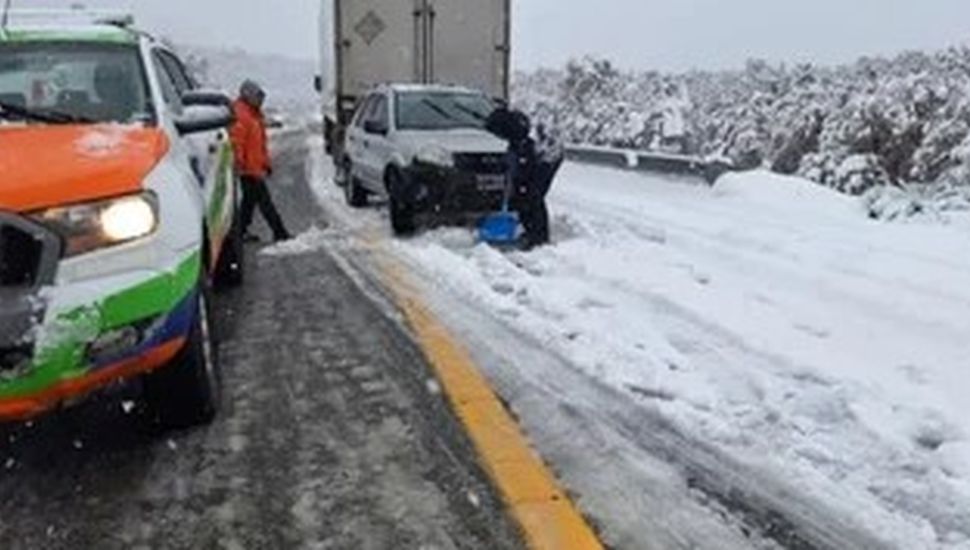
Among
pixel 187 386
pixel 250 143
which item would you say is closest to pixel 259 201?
pixel 250 143

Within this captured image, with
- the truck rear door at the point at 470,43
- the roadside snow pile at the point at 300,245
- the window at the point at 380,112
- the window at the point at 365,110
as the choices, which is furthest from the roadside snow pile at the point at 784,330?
the truck rear door at the point at 470,43

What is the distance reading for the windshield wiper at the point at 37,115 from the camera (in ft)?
19.7

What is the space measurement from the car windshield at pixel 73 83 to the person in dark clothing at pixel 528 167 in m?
5.78

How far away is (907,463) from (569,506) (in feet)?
4.29

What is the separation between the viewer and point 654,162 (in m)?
22.5

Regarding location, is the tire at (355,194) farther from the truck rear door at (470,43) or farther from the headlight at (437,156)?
the truck rear door at (470,43)

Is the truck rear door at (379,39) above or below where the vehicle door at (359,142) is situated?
above

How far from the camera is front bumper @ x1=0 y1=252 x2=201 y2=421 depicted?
4.52 metres

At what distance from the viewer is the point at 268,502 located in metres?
4.54

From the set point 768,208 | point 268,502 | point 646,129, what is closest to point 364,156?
point 768,208

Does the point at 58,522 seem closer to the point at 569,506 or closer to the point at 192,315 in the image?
the point at 192,315

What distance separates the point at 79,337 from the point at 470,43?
16.2m

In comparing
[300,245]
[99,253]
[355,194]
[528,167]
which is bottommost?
[355,194]

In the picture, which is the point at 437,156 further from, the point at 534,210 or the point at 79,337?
the point at 79,337
